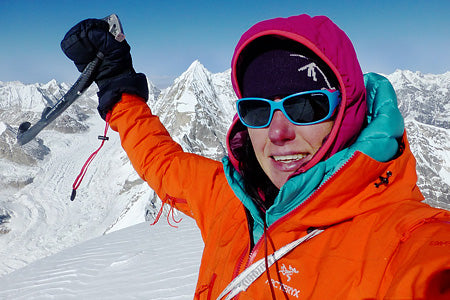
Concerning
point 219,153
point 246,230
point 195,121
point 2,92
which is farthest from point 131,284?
point 2,92

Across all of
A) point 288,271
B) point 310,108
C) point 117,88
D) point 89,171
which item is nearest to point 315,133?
point 310,108

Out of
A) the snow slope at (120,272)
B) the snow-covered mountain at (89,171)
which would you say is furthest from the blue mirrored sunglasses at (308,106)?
the snow-covered mountain at (89,171)

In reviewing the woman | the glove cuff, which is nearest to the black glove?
the glove cuff

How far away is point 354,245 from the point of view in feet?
3.89

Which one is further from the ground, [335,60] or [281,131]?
[335,60]

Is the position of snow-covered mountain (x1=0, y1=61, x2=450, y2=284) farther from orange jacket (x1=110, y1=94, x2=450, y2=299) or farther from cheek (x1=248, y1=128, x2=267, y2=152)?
cheek (x1=248, y1=128, x2=267, y2=152)

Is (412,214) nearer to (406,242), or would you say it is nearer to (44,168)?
(406,242)

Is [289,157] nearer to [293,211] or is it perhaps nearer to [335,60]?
[293,211]

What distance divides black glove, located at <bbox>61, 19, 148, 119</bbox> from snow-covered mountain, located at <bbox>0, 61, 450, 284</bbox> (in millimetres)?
40372

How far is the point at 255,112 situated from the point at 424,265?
1.02m

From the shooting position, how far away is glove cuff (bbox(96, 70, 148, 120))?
98.7 inches

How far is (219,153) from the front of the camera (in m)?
85.8

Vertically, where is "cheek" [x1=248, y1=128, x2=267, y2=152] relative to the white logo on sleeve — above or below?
above

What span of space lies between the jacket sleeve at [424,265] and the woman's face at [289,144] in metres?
0.55
